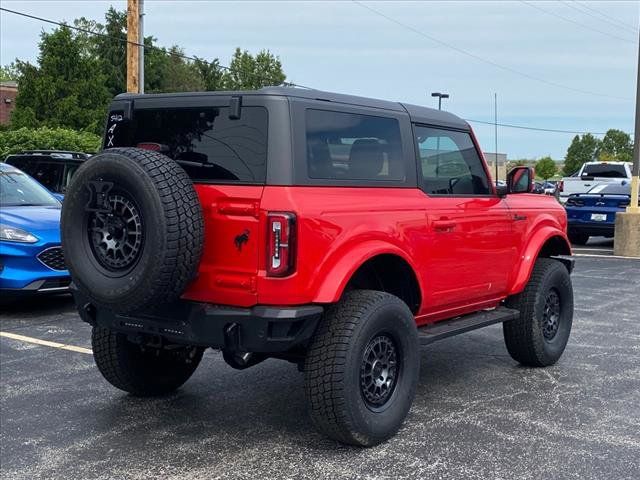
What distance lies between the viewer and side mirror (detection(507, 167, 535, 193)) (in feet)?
18.3

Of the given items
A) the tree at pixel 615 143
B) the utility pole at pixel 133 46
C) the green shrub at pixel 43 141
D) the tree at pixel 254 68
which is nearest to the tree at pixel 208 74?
the tree at pixel 254 68

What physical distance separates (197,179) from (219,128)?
31cm

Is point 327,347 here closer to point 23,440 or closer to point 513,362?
point 23,440

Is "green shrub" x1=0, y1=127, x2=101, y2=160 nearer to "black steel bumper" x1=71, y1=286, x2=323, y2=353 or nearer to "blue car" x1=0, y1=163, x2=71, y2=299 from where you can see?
"blue car" x1=0, y1=163, x2=71, y2=299

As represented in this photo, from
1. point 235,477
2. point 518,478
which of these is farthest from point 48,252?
point 518,478

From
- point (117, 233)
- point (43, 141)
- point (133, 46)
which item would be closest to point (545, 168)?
point (43, 141)

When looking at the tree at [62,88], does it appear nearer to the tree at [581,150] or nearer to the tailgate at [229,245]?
the tailgate at [229,245]

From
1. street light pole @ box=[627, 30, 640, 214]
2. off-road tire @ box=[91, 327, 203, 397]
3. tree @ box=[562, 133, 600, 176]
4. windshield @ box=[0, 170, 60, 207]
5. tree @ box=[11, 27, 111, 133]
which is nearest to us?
off-road tire @ box=[91, 327, 203, 397]

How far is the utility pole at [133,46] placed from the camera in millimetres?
16625

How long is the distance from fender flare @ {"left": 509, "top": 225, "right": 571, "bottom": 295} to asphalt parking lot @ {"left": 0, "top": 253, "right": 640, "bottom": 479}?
28.8 inches

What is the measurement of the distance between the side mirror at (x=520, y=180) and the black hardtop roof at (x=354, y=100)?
0.51 metres

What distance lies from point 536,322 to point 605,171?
50.6ft

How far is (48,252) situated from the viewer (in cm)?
766

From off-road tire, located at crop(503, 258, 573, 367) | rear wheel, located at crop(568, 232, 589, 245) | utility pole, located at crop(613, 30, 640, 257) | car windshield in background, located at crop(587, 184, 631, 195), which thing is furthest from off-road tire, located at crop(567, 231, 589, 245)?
off-road tire, located at crop(503, 258, 573, 367)
